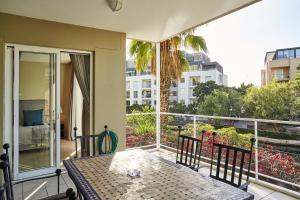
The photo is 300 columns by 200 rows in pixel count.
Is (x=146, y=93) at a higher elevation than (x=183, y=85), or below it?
below

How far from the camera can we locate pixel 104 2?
3.01 m

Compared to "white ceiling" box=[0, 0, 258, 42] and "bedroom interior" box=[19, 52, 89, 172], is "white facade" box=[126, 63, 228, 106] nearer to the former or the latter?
"white ceiling" box=[0, 0, 258, 42]

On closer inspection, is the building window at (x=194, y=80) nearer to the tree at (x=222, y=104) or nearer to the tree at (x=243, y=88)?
the tree at (x=222, y=104)

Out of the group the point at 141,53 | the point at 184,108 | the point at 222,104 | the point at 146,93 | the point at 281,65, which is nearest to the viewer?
the point at 141,53

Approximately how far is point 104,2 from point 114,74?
5.20ft

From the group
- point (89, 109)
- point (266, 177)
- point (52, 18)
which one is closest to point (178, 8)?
point (52, 18)

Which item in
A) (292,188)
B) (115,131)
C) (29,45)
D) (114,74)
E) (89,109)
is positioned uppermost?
(29,45)

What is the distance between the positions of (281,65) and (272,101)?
1224 mm

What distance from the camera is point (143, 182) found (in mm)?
1610

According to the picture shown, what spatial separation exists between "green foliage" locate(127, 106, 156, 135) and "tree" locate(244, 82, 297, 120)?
356 centimetres

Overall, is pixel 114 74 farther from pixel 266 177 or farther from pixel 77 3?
pixel 266 177

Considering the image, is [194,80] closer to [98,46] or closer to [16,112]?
[98,46]

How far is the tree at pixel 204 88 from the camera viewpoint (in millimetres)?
8133

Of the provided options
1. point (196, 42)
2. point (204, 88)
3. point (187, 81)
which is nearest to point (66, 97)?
point (187, 81)
